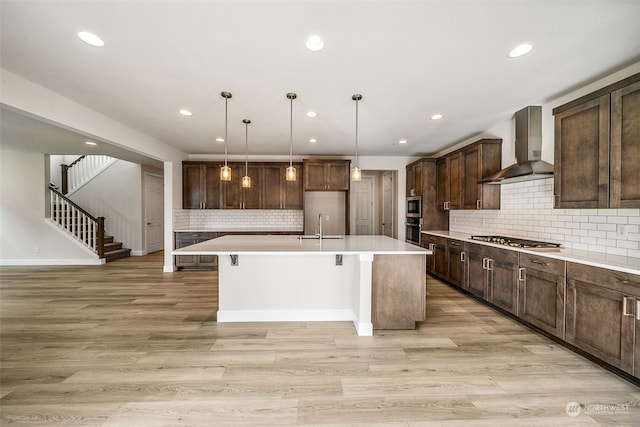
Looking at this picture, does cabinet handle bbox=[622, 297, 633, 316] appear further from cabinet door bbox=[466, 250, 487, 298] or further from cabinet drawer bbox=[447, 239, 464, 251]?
cabinet drawer bbox=[447, 239, 464, 251]

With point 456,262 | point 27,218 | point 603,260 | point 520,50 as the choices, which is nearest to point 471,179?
point 456,262

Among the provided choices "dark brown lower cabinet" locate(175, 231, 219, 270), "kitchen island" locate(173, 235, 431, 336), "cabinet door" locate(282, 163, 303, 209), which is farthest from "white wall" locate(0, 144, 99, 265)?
"kitchen island" locate(173, 235, 431, 336)

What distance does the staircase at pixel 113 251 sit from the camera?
6.43 m

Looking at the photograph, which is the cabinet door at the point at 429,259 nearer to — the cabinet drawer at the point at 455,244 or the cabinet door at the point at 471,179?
the cabinet drawer at the point at 455,244

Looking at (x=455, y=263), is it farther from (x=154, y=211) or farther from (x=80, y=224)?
(x=80, y=224)

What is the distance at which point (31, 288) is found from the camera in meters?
4.23

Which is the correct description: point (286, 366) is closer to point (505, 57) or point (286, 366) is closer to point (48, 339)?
point (48, 339)

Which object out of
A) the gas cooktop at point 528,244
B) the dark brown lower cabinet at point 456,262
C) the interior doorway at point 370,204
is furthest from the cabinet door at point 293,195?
the gas cooktop at point 528,244

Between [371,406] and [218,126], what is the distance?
13.3 feet

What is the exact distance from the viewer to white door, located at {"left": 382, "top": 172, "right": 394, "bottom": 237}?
6.84 meters

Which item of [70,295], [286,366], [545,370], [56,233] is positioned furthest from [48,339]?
[56,233]

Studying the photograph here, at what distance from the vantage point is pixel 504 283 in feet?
10.2

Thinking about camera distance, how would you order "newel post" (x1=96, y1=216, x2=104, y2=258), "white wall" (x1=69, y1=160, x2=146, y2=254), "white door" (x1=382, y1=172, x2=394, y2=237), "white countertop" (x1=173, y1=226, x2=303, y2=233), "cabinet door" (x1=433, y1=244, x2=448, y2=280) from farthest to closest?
"white wall" (x1=69, y1=160, x2=146, y2=254)
"white door" (x1=382, y1=172, x2=394, y2=237)
"newel post" (x1=96, y1=216, x2=104, y2=258)
"white countertop" (x1=173, y1=226, x2=303, y2=233)
"cabinet door" (x1=433, y1=244, x2=448, y2=280)

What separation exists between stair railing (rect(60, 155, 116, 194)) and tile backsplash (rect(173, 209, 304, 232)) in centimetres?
354
